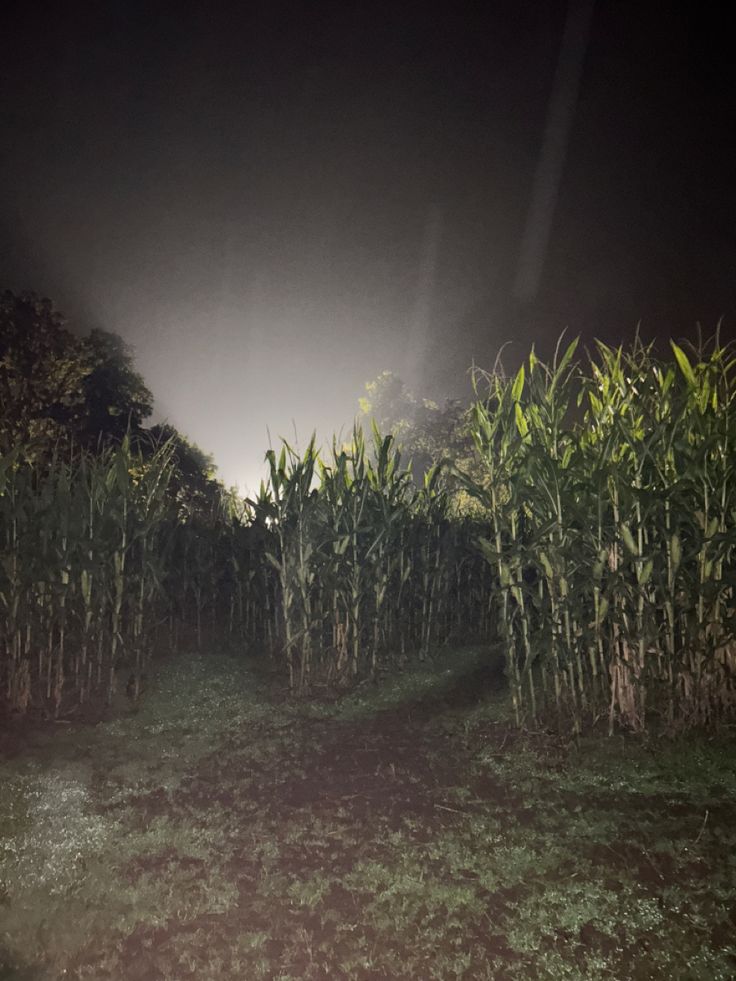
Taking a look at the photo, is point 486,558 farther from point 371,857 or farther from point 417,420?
point 417,420

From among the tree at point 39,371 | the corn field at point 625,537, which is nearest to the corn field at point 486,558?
the corn field at point 625,537

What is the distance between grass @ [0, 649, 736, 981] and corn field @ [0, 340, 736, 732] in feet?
2.28

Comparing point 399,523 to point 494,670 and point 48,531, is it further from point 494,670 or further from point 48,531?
point 48,531

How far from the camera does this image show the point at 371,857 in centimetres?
334

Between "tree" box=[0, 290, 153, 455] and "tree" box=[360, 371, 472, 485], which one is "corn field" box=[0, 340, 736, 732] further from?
"tree" box=[360, 371, 472, 485]

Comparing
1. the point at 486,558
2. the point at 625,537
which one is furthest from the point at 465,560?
the point at 625,537

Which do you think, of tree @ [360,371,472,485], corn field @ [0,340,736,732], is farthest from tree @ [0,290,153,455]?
tree @ [360,371,472,485]

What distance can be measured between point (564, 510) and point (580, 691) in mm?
1385

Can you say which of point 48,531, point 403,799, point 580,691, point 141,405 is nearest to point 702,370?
point 580,691

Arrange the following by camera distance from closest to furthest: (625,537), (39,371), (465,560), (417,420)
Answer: (625,537) < (465,560) < (39,371) < (417,420)

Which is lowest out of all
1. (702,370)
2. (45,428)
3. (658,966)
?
(658,966)

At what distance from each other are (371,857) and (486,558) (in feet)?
8.74

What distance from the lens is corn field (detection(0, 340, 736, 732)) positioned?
443 centimetres

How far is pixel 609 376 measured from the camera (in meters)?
5.24
